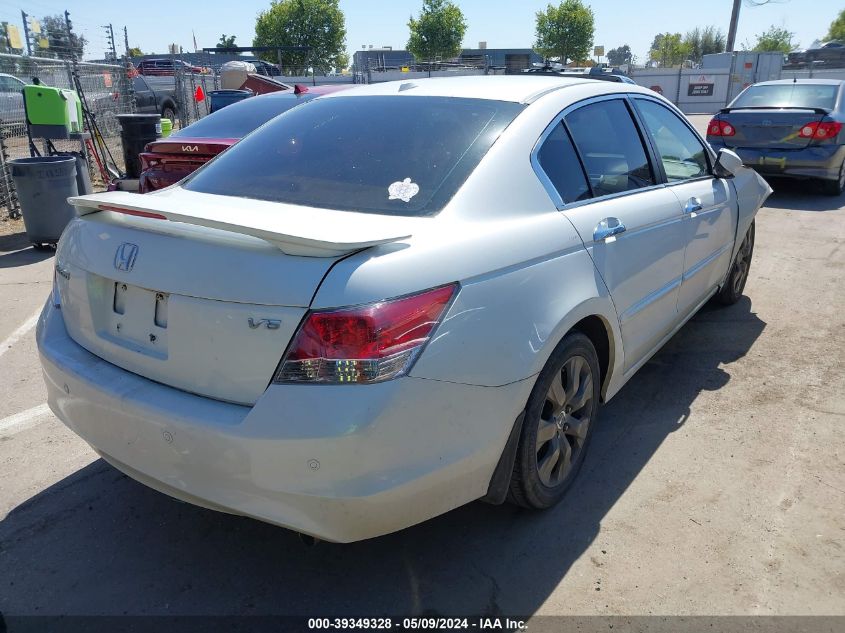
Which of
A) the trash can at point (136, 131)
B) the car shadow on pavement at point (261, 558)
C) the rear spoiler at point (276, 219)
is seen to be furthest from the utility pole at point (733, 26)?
the rear spoiler at point (276, 219)

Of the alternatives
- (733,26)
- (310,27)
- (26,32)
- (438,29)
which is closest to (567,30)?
(438,29)

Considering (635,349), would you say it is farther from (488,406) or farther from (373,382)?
(373,382)

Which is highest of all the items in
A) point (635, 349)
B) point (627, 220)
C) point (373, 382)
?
point (627, 220)

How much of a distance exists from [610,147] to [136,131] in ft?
29.3

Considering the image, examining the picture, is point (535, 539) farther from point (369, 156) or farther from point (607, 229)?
point (369, 156)

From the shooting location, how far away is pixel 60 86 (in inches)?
460

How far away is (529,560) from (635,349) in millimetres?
1249

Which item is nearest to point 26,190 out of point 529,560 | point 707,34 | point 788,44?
point 529,560

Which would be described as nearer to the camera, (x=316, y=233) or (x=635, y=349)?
(x=316, y=233)

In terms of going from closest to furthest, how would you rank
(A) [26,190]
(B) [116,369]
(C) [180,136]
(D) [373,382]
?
(D) [373,382], (B) [116,369], (C) [180,136], (A) [26,190]

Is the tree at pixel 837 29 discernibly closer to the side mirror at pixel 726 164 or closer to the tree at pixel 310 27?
the tree at pixel 310 27

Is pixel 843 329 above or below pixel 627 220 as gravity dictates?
below

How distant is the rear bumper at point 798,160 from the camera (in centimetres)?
935

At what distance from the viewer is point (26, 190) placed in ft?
23.9
